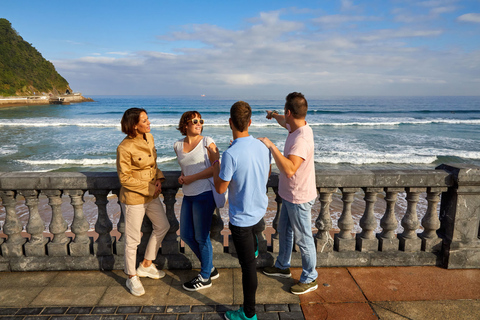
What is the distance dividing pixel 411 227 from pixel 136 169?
3.10 metres

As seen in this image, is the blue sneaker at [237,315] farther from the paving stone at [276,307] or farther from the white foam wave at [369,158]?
the white foam wave at [369,158]

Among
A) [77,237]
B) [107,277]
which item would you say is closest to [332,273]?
[107,277]

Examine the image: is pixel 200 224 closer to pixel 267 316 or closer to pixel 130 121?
pixel 267 316

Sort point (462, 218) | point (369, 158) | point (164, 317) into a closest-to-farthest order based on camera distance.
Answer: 1. point (164, 317)
2. point (462, 218)
3. point (369, 158)

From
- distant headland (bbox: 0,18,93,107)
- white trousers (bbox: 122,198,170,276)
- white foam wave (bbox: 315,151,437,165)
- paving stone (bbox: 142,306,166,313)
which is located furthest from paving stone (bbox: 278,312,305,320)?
distant headland (bbox: 0,18,93,107)

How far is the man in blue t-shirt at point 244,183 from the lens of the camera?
7.94 ft

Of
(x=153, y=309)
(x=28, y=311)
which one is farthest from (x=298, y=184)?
(x=28, y=311)

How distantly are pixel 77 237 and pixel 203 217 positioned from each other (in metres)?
1.65

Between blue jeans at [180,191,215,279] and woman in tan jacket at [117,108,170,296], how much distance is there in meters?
0.35

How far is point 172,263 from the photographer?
142 inches

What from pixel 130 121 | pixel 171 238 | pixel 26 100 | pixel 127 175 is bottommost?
pixel 171 238

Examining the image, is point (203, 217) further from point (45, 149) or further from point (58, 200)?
point (45, 149)

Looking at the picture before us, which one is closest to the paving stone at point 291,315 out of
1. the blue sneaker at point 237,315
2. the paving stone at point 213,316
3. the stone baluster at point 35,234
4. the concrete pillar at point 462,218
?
the blue sneaker at point 237,315

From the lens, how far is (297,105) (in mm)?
2830
